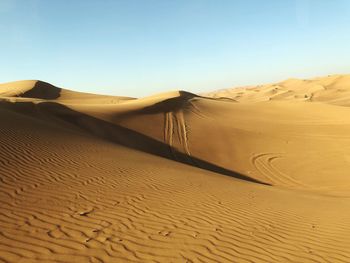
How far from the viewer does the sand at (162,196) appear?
5273 millimetres

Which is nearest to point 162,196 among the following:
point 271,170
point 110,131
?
point 271,170

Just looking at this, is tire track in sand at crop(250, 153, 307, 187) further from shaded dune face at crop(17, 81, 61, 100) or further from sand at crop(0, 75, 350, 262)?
shaded dune face at crop(17, 81, 61, 100)

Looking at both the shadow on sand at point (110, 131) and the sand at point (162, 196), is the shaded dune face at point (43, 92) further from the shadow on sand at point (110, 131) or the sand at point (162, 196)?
the sand at point (162, 196)

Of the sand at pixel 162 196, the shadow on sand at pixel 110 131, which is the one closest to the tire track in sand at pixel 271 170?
the sand at pixel 162 196

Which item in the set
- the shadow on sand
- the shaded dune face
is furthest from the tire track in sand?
the shaded dune face

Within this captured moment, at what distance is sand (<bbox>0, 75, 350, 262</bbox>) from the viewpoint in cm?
527

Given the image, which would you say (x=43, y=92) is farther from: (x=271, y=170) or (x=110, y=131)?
(x=271, y=170)

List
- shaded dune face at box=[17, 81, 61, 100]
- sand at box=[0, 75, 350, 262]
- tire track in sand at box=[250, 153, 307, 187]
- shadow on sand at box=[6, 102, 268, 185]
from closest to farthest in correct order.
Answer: sand at box=[0, 75, 350, 262], tire track in sand at box=[250, 153, 307, 187], shadow on sand at box=[6, 102, 268, 185], shaded dune face at box=[17, 81, 61, 100]

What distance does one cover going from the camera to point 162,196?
8008mm

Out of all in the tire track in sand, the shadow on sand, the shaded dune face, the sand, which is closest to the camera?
the sand

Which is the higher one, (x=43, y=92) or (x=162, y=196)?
(x=43, y=92)

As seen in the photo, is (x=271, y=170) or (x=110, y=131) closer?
(x=271, y=170)

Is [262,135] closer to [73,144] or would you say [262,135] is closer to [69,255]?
[73,144]

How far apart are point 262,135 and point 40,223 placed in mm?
16490
